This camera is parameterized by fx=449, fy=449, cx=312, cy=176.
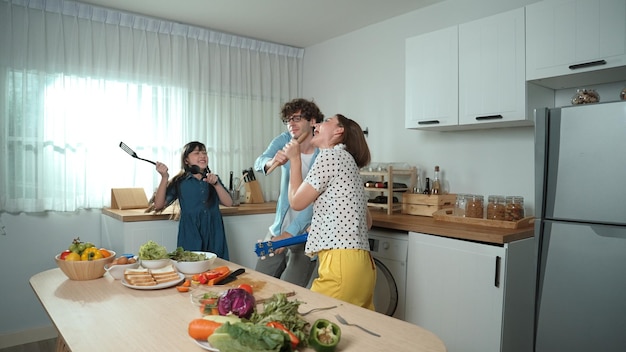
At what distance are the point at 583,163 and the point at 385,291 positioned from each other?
1.47 m

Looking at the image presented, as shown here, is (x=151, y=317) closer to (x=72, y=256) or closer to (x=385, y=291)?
(x=72, y=256)

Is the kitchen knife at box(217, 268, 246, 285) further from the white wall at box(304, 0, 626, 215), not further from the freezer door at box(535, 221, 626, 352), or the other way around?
the white wall at box(304, 0, 626, 215)

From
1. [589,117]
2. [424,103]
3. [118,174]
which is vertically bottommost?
[118,174]

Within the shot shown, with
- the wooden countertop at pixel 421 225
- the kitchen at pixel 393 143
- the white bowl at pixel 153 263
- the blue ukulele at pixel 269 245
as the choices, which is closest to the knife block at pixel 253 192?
the wooden countertop at pixel 421 225

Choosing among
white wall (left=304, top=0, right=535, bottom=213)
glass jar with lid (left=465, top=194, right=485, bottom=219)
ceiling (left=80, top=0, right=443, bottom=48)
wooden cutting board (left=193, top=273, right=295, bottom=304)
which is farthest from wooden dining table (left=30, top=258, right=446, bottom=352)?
ceiling (left=80, top=0, right=443, bottom=48)

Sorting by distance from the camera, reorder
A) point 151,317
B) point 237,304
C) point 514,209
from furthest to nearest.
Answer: point 514,209, point 151,317, point 237,304

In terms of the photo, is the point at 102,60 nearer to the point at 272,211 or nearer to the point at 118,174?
the point at 118,174

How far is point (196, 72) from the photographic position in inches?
160

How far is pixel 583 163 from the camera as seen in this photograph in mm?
2205

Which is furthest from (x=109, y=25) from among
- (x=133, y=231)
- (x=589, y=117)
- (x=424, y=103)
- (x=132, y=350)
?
(x=589, y=117)

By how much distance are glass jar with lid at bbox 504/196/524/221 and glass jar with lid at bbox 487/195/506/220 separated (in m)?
0.02

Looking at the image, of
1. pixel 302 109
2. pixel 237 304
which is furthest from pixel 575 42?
pixel 237 304

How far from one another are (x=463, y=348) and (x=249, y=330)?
196 cm

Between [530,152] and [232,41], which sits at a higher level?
[232,41]
